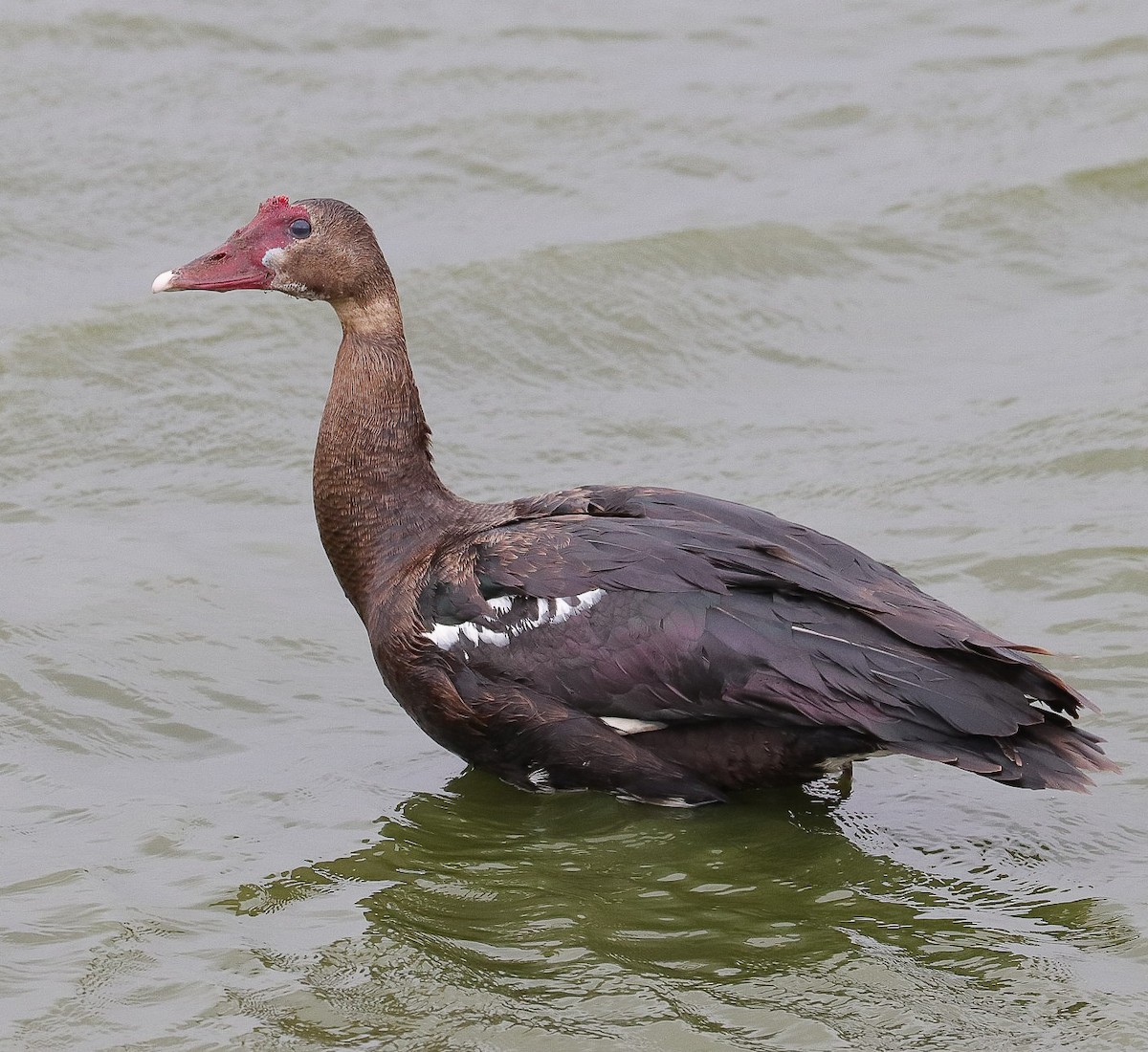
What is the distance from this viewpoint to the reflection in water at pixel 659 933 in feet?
16.7

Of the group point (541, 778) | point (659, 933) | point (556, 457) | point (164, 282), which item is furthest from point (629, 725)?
point (556, 457)

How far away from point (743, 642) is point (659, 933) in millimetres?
896

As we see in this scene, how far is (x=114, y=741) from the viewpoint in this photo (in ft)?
22.3

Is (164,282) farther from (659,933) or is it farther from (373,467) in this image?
(659,933)

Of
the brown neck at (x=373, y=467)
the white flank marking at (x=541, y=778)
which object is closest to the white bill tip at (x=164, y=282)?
the brown neck at (x=373, y=467)

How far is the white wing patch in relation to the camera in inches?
237

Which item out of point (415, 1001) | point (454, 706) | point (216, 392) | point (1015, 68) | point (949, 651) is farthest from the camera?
point (1015, 68)

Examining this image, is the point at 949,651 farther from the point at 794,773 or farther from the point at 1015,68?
the point at 1015,68

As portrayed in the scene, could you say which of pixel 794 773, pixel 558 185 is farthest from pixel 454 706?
pixel 558 185

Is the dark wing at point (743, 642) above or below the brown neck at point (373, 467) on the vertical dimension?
below

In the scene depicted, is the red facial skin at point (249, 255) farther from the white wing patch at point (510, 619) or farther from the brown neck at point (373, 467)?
the white wing patch at point (510, 619)

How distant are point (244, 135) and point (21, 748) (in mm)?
5836

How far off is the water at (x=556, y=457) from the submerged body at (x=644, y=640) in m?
0.33

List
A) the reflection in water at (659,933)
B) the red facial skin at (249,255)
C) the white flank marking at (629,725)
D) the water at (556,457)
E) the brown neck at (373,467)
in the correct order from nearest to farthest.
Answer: the reflection in water at (659,933)
the water at (556,457)
the white flank marking at (629,725)
the brown neck at (373,467)
the red facial skin at (249,255)
